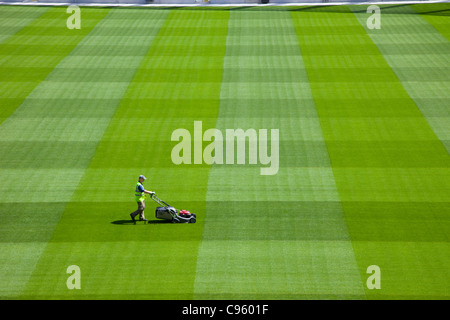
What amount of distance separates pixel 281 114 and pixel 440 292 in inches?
501

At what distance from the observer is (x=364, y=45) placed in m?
33.3

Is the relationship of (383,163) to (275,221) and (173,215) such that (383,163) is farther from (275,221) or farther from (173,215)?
(173,215)

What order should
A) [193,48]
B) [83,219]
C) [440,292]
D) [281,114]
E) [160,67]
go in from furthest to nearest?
1. [193,48]
2. [160,67]
3. [281,114]
4. [83,219]
5. [440,292]

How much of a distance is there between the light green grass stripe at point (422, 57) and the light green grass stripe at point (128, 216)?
9.68 meters

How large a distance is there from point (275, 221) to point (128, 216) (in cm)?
460

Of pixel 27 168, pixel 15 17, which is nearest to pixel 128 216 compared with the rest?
pixel 27 168

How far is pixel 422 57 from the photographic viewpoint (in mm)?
31578

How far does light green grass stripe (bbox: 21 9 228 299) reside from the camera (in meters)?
14.6

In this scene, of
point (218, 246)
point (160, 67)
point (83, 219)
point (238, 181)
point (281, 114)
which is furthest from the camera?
point (160, 67)

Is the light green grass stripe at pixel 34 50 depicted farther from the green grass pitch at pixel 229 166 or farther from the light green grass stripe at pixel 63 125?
the light green grass stripe at pixel 63 125

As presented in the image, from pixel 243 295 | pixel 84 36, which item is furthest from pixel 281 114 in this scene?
pixel 84 36

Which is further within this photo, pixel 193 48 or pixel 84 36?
pixel 84 36

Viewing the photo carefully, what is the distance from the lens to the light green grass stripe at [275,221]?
14445 mm

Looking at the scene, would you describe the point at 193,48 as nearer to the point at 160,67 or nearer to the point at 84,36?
the point at 160,67
